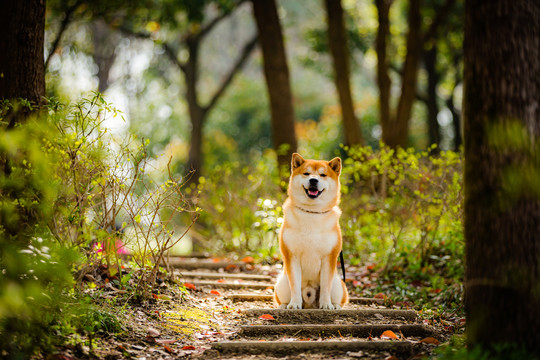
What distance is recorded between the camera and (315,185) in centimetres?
506

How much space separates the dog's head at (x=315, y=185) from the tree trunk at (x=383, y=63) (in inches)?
282

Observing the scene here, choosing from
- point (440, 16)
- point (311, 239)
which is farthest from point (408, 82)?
point (311, 239)

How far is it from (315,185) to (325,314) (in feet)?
4.12

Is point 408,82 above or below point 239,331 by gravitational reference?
above

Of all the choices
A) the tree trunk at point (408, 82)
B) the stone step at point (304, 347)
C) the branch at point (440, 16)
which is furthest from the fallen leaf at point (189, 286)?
the branch at point (440, 16)

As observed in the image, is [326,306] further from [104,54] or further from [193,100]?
[104,54]

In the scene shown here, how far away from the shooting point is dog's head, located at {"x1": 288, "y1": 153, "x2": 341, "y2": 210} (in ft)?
16.7

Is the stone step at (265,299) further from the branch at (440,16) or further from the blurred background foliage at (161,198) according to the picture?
the branch at (440,16)

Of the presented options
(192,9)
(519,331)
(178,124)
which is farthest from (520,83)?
(178,124)

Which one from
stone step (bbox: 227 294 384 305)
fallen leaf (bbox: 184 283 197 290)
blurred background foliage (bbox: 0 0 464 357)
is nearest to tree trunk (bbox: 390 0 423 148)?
blurred background foliage (bbox: 0 0 464 357)

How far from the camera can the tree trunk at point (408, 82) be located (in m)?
11.7

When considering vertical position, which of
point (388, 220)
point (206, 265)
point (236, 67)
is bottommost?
point (206, 265)

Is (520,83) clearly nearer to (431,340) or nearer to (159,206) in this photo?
(431,340)

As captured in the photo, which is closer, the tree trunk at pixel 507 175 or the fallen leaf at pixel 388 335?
the tree trunk at pixel 507 175
